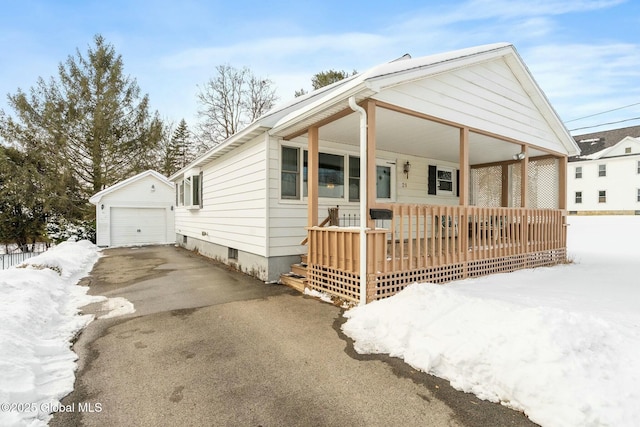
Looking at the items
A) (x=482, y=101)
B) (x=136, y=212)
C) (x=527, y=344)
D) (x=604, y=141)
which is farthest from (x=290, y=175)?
(x=604, y=141)

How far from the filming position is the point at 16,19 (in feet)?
28.0

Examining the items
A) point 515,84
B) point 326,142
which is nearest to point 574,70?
point 515,84

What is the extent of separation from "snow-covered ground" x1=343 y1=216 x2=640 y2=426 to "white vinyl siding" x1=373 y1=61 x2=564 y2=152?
3010mm

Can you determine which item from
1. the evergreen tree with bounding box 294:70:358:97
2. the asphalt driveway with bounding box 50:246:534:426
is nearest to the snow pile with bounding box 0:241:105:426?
the asphalt driveway with bounding box 50:246:534:426

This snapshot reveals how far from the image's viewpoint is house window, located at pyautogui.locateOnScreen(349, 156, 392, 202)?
7.50 metres

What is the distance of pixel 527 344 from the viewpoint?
254 centimetres

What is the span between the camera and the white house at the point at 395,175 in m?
4.65

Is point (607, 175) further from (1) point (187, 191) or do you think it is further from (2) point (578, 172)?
(1) point (187, 191)

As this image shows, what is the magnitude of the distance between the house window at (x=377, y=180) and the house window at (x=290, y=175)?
4.78 feet

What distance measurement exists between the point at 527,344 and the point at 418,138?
17.4ft

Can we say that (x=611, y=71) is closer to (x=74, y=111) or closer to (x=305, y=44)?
(x=305, y=44)

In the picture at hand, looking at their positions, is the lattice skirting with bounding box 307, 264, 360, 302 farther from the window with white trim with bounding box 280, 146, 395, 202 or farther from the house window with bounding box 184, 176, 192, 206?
the house window with bounding box 184, 176, 192, 206

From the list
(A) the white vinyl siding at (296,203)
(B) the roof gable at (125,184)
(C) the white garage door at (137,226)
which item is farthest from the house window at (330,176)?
(C) the white garage door at (137,226)

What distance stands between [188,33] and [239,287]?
9221 mm
